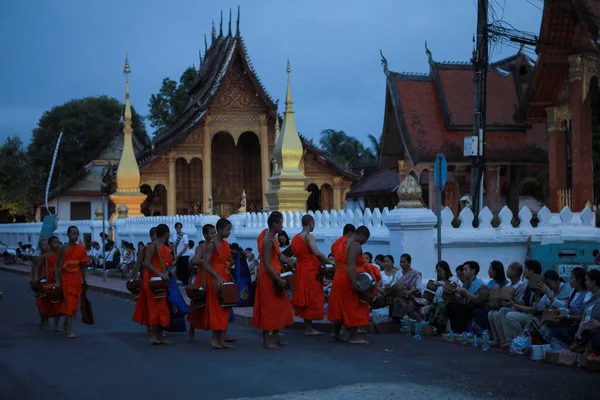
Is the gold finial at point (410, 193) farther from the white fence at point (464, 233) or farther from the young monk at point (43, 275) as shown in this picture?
the young monk at point (43, 275)

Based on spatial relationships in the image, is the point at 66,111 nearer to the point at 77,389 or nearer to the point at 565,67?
the point at 565,67

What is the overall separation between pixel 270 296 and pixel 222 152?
1136 inches

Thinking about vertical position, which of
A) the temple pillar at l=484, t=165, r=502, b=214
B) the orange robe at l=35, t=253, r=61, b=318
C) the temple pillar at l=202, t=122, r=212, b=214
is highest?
the temple pillar at l=202, t=122, r=212, b=214

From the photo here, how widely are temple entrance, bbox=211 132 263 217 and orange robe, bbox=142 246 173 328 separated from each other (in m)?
26.9

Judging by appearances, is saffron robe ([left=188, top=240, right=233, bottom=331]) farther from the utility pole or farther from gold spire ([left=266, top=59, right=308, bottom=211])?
the utility pole

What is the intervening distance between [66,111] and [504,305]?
51.4 metres

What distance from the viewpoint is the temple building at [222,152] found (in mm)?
34156

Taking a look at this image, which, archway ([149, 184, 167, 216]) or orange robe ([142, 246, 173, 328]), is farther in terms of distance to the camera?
archway ([149, 184, 167, 216])

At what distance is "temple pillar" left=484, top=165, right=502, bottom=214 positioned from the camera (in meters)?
26.0

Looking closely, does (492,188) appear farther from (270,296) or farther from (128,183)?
(270,296)

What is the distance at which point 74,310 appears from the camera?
37.8 ft

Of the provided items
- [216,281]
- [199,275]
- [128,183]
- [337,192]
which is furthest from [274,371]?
[337,192]

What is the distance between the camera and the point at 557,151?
1920 centimetres

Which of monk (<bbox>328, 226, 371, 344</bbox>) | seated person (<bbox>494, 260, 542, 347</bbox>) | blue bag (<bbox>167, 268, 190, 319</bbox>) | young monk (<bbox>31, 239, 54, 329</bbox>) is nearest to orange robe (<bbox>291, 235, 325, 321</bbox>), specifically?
monk (<bbox>328, 226, 371, 344</bbox>)
